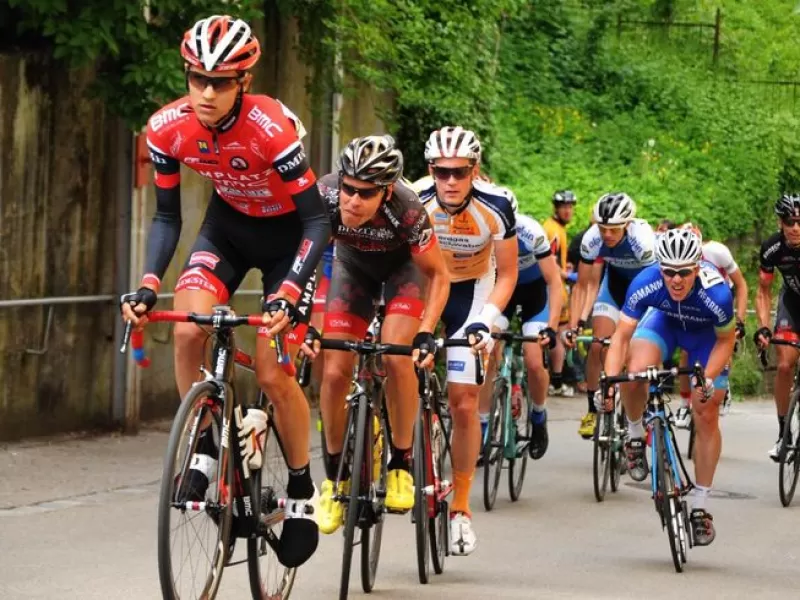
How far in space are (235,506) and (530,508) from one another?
520 cm

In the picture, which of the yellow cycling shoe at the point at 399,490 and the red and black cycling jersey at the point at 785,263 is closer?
the yellow cycling shoe at the point at 399,490

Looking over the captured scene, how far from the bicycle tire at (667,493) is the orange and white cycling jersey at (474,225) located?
1453 mm

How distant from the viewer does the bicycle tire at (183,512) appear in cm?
633

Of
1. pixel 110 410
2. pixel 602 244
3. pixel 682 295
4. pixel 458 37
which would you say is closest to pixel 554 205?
pixel 458 37

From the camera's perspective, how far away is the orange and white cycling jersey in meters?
10.2

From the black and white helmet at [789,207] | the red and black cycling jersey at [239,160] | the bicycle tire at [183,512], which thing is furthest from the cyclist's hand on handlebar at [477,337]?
the black and white helmet at [789,207]

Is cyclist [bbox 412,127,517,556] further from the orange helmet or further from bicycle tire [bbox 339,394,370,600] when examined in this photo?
the orange helmet

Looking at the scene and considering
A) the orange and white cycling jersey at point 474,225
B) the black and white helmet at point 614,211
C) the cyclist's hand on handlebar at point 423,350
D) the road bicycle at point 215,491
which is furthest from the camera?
the black and white helmet at point 614,211

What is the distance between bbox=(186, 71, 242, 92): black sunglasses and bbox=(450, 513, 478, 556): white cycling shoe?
3158mm

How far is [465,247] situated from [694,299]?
1.45 metres

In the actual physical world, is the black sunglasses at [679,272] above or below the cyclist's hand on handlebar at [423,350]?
above

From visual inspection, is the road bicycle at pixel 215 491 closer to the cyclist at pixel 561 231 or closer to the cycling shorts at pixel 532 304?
the cycling shorts at pixel 532 304

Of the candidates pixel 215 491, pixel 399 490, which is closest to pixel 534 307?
pixel 399 490

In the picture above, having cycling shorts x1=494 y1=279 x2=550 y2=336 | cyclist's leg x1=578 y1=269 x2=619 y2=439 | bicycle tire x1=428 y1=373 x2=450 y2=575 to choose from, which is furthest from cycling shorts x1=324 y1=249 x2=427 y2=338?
cyclist's leg x1=578 y1=269 x2=619 y2=439
